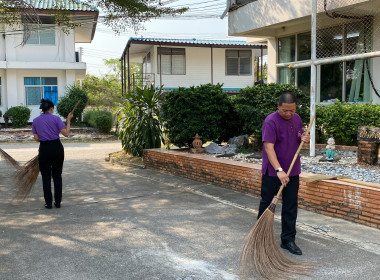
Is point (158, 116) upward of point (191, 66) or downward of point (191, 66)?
downward

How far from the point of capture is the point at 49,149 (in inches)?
265

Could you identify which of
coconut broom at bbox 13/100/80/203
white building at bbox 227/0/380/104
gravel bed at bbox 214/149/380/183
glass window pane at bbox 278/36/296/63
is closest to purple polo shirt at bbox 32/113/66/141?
coconut broom at bbox 13/100/80/203

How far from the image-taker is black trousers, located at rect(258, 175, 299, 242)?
4633 millimetres

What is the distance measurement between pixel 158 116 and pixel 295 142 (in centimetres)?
731

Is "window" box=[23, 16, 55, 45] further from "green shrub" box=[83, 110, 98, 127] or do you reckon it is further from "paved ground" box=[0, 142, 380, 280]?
"paved ground" box=[0, 142, 380, 280]

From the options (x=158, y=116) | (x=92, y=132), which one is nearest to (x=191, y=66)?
(x=92, y=132)

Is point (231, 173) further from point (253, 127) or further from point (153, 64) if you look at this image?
point (153, 64)

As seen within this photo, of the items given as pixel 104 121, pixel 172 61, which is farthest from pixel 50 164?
pixel 172 61

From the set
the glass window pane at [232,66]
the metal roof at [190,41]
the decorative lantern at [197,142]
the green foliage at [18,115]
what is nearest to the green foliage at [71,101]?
the green foliage at [18,115]

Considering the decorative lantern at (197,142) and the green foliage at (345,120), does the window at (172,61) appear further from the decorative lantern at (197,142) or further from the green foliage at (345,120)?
the green foliage at (345,120)

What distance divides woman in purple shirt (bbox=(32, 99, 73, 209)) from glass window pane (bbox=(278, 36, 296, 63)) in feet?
31.1

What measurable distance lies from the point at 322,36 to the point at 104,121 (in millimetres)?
12027

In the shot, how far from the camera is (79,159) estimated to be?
13117 mm

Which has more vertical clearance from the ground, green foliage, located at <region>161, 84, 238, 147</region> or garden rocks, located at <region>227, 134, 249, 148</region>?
green foliage, located at <region>161, 84, 238, 147</region>
